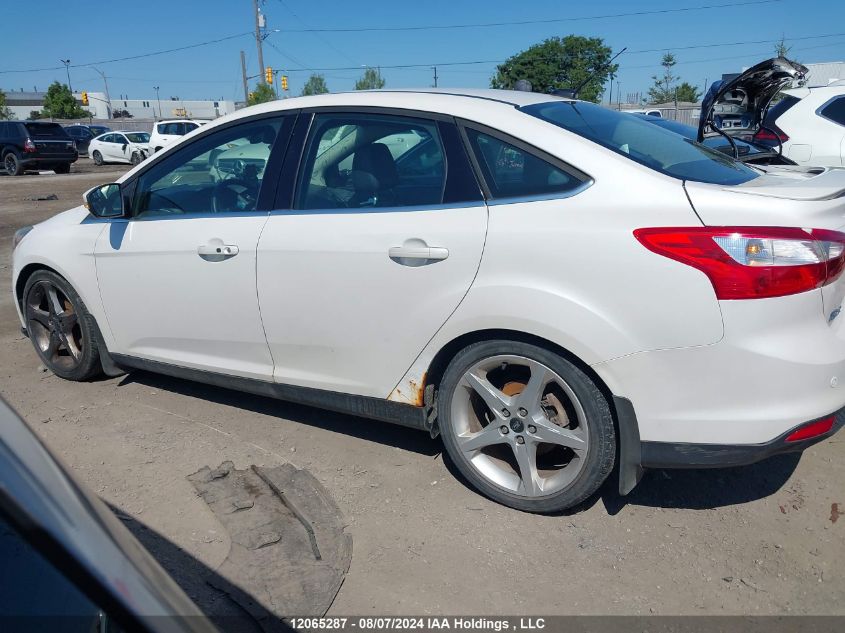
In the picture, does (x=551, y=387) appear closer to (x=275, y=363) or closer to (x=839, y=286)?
(x=839, y=286)

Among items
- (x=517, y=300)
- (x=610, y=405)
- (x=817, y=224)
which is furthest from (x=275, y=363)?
(x=817, y=224)

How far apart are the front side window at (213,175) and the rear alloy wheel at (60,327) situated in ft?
2.69

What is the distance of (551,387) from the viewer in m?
2.94

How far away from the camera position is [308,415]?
13.3 feet

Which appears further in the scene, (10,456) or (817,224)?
(817,224)

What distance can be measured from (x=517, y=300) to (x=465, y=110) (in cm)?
91

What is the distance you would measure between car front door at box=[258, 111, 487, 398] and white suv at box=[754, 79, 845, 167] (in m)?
5.50

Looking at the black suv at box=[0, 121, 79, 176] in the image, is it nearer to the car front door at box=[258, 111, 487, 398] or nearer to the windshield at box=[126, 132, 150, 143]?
the windshield at box=[126, 132, 150, 143]

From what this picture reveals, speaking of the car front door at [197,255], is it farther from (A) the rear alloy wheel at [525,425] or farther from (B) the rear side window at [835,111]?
(B) the rear side window at [835,111]

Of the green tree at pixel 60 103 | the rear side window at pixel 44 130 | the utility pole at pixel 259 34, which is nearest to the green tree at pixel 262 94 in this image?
the utility pole at pixel 259 34

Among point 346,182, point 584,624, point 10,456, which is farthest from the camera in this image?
point 346,182

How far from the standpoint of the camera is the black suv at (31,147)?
76.6 ft

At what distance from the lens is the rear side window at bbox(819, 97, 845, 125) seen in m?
7.39

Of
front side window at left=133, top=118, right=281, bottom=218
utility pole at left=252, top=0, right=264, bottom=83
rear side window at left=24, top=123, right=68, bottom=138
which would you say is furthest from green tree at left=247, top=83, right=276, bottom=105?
front side window at left=133, top=118, right=281, bottom=218
